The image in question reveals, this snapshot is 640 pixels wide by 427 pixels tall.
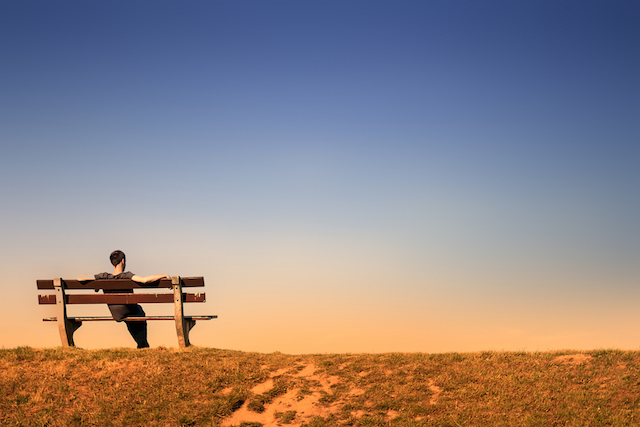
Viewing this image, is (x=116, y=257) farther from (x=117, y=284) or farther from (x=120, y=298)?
(x=120, y=298)

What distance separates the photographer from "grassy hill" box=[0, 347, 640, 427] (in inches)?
292

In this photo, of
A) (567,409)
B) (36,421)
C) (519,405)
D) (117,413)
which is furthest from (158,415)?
(567,409)

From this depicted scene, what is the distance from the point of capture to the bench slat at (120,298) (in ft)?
33.4

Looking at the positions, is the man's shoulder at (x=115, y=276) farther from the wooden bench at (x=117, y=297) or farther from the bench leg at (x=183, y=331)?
the bench leg at (x=183, y=331)

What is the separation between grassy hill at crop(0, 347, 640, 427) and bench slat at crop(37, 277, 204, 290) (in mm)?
1402

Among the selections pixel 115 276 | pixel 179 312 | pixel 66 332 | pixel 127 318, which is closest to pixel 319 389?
pixel 179 312

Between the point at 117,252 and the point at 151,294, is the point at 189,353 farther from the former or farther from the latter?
the point at 117,252

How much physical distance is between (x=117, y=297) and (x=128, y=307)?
360 mm

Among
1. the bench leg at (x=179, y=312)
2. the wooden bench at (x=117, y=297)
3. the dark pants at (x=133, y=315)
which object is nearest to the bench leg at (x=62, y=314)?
the wooden bench at (x=117, y=297)

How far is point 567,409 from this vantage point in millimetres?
7473

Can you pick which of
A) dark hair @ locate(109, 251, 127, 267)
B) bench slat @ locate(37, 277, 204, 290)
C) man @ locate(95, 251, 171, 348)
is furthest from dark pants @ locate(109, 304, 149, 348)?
dark hair @ locate(109, 251, 127, 267)

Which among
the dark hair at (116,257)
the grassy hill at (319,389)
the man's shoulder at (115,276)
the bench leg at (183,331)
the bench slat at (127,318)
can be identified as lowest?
the grassy hill at (319,389)

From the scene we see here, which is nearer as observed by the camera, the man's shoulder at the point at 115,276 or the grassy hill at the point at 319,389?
the grassy hill at the point at 319,389

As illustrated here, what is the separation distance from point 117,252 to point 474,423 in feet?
25.9
